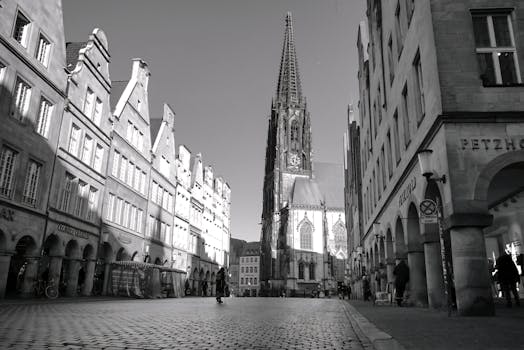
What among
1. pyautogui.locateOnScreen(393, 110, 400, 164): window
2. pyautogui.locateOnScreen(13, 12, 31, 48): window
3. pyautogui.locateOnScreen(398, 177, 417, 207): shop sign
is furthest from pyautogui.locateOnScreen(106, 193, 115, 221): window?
pyautogui.locateOnScreen(398, 177, 417, 207): shop sign

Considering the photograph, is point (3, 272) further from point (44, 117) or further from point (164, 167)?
point (164, 167)

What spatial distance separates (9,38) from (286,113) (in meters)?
88.1

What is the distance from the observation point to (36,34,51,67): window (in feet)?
78.1

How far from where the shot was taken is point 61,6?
1016 inches

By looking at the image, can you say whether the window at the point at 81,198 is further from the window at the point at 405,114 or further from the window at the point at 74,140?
the window at the point at 405,114

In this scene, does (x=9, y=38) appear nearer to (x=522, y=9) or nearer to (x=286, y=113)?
(x=522, y=9)

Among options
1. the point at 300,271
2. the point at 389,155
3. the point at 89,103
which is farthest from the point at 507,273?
the point at 300,271

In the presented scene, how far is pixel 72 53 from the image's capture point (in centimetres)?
3070

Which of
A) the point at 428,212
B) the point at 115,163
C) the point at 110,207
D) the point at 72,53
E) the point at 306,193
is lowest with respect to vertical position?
the point at 428,212

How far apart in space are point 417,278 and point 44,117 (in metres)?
20.2

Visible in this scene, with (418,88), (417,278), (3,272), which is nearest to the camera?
(418,88)

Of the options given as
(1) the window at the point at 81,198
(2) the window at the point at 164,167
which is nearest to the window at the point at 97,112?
(1) the window at the point at 81,198

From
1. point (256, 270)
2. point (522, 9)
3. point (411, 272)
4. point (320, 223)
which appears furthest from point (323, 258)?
point (522, 9)

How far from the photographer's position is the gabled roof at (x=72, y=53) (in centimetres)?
2925
